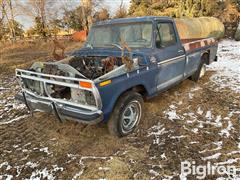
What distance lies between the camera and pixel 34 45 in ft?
62.8

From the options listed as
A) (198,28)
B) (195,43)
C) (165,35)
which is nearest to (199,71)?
(195,43)

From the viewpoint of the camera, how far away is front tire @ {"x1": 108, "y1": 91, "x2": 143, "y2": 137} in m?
3.41

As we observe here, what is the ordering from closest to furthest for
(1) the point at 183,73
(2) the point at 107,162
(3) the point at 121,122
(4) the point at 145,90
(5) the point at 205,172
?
1. (5) the point at 205,172
2. (2) the point at 107,162
3. (3) the point at 121,122
4. (4) the point at 145,90
5. (1) the point at 183,73

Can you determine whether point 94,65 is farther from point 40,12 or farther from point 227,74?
point 40,12

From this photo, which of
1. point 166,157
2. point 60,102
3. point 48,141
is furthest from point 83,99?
point 166,157

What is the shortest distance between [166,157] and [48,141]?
6.61 ft

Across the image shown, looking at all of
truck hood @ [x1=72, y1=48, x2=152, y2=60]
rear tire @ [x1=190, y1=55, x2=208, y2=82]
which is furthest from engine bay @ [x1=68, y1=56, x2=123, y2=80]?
rear tire @ [x1=190, y1=55, x2=208, y2=82]

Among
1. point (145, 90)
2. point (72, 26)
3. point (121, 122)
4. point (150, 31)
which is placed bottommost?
point (121, 122)

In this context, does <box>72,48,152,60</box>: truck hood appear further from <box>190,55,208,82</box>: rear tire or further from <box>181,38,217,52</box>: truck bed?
<box>190,55,208,82</box>: rear tire

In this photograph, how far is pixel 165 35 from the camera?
14.8 ft

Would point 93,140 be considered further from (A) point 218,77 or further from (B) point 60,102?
(A) point 218,77

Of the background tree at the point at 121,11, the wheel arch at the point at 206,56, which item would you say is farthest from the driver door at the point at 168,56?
the background tree at the point at 121,11

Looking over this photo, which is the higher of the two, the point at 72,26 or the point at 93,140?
the point at 72,26

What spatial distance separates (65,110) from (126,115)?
1096 millimetres
